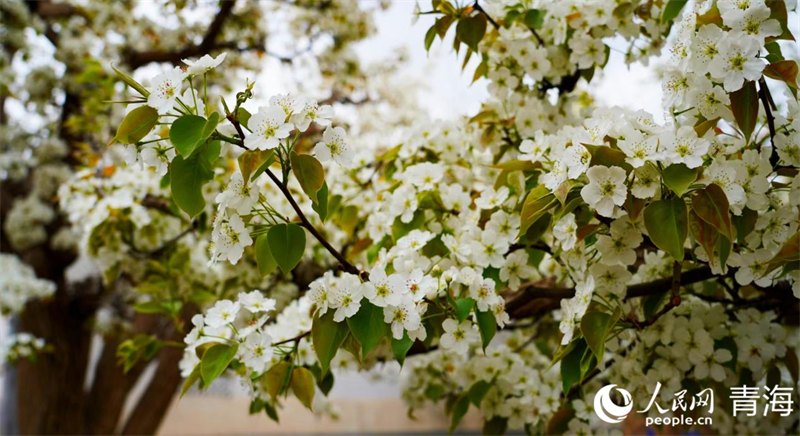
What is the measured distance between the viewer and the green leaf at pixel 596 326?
78 cm

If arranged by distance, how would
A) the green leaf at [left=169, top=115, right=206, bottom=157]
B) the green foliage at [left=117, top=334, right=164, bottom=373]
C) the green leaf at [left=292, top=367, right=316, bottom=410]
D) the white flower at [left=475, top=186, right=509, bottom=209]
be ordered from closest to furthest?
the green leaf at [left=169, top=115, right=206, bottom=157], the green leaf at [left=292, top=367, right=316, bottom=410], the white flower at [left=475, top=186, right=509, bottom=209], the green foliage at [left=117, top=334, right=164, bottom=373]

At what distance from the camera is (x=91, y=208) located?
1422 millimetres

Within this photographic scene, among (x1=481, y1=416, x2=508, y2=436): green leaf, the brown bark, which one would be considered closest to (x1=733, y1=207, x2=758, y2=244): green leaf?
(x1=481, y1=416, x2=508, y2=436): green leaf

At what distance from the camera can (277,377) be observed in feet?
2.91

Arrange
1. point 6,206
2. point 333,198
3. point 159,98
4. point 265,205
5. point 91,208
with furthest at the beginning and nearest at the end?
point 6,206
point 91,208
point 333,198
point 265,205
point 159,98

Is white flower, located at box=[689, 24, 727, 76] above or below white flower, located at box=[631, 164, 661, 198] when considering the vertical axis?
above

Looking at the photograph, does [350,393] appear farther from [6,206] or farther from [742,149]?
[742,149]

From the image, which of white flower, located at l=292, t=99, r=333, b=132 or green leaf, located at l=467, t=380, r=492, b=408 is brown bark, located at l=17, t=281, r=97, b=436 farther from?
white flower, located at l=292, t=99, r=333, b=132

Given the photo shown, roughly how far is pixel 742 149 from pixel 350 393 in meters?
3.66

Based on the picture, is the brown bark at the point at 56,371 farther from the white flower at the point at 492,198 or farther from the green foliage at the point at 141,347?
the white flower at the point at 492,198

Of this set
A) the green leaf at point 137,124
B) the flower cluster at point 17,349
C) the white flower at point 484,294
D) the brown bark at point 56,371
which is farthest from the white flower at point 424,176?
the brown bark at point 56,371

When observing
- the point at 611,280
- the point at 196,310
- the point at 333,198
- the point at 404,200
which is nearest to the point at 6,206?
the point at 196,310

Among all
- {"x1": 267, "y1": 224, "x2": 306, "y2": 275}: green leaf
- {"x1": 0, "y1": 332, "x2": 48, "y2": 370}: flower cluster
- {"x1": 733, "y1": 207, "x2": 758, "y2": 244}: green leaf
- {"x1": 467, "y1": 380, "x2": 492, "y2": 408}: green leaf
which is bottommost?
{"x1": 467, "y1": 380, "x2": 492, "y2": 408}: green leaf

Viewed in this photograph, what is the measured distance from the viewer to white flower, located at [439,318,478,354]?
32.7 inches
